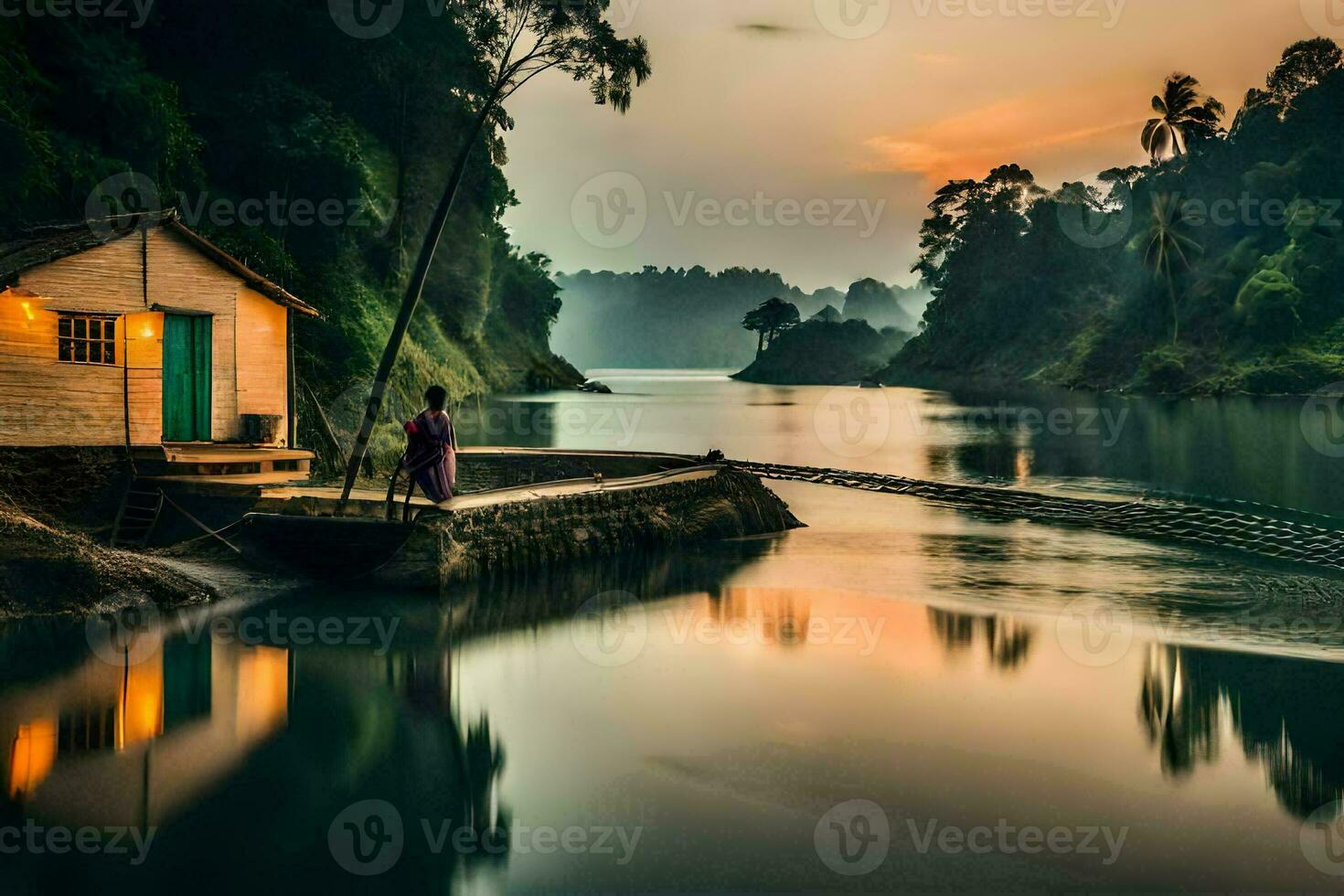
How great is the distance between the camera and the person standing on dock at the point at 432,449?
44.1 ft

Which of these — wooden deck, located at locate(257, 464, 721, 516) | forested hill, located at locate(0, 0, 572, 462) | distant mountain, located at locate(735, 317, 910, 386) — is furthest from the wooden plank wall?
distant mountain, located at locate(735, 317, 910, 386)

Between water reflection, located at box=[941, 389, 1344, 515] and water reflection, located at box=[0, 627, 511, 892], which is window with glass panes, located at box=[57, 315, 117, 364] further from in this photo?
water reflection, located at box=[941, 389, 1344, 515]

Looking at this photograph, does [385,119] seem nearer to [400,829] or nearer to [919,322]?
[400,829]

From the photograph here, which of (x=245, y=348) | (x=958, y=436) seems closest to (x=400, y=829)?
(x=245, y=348)

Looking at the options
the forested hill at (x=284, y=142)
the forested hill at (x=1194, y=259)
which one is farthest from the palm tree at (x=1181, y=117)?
the forested hill at (x=284, y=142)

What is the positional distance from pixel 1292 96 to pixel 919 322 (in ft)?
233

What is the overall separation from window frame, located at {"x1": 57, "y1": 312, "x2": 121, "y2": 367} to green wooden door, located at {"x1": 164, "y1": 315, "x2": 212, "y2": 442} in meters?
1.02

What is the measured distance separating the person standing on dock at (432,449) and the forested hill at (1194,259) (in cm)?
7316

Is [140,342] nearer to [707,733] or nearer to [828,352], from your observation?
[707,733]

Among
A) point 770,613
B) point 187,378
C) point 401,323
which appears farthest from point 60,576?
point 770,613

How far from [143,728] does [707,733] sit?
458cm

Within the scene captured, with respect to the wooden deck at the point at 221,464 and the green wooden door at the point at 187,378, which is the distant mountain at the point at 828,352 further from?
the green wooden door at the point at 187,378

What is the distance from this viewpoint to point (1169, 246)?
278 feet

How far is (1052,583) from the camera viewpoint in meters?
15.9
